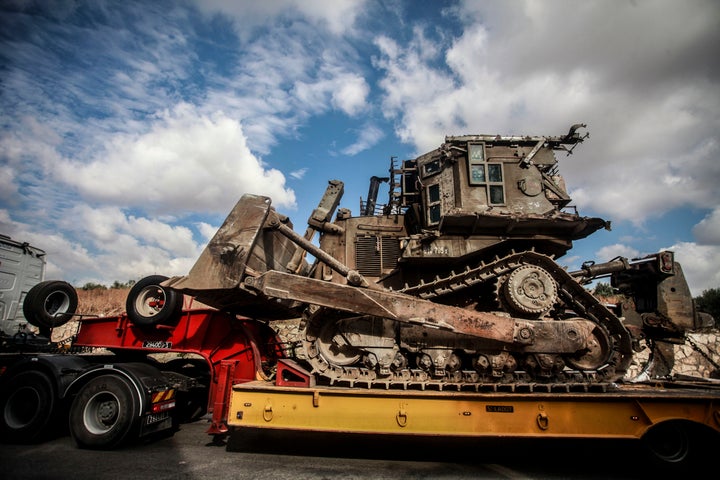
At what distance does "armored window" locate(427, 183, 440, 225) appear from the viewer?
7379 millimetres

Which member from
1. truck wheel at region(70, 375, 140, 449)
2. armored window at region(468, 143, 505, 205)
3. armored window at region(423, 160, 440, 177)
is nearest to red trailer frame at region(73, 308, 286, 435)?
truck wheel at region(70, 375, 140, 449)

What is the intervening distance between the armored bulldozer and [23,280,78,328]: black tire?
3.45m

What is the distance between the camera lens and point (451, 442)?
21.0 feet

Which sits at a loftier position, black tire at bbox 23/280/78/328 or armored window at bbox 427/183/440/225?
armored window at bbox 427/183/440/225

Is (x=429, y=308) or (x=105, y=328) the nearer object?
(x=429, y=308)

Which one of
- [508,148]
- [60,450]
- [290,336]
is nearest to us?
[60,450]

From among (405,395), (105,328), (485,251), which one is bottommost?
(405,395)

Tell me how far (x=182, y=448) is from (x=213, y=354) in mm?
1495

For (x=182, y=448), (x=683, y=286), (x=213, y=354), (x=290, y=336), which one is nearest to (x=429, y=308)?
(x=213, y=354)

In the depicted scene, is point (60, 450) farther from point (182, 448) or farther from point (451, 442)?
point (451, 442)

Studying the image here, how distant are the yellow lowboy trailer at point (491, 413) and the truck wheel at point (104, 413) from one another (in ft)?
5.33

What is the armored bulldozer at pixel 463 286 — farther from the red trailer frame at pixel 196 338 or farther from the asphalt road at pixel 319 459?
the asphalt road at pixel 319 459

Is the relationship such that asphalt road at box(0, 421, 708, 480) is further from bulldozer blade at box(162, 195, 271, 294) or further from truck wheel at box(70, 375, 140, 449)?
bulldozer blade at box(162, 195, 271, 294)

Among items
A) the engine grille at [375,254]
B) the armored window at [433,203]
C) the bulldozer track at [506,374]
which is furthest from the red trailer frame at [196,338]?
the armored window at [433,203]
